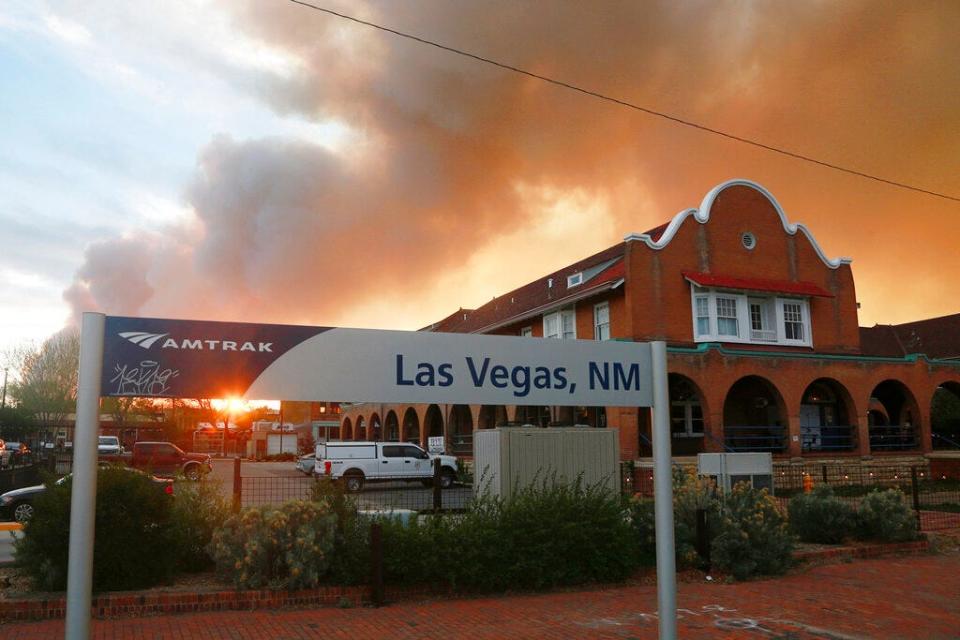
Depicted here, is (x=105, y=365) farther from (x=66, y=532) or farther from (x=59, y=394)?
(x=59, y=394)

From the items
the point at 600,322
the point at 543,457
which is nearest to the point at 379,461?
the point at 600,322

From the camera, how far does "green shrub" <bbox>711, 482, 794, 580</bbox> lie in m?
10.6

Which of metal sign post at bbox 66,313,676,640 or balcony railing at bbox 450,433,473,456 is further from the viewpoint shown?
balcony railing at bbox 450,433,473,456

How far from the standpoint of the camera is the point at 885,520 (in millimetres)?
12844

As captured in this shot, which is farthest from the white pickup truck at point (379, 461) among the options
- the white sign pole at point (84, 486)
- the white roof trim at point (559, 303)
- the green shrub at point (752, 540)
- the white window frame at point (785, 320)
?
the white sign pole at point (84, 486)

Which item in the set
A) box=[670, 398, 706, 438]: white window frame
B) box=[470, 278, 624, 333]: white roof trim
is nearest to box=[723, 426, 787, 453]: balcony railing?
box=[670, 398, 706, 438]: white window frame

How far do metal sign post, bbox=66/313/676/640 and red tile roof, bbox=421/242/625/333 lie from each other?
Answer: 2214 centimetres

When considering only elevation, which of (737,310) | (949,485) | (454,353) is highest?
(737,310)

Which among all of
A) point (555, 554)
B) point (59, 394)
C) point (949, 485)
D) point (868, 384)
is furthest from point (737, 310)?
point (59, 394)

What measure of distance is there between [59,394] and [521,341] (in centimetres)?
4977

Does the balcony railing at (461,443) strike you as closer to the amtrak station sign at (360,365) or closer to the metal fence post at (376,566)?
the metal fence post at (376,566)

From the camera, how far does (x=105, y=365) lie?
16.7ft

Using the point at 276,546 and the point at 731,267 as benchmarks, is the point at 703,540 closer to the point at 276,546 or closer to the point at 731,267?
the point at 276,546

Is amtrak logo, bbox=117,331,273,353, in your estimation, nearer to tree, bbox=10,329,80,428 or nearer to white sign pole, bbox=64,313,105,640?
white sign pole, bbox=64,313,105,640
